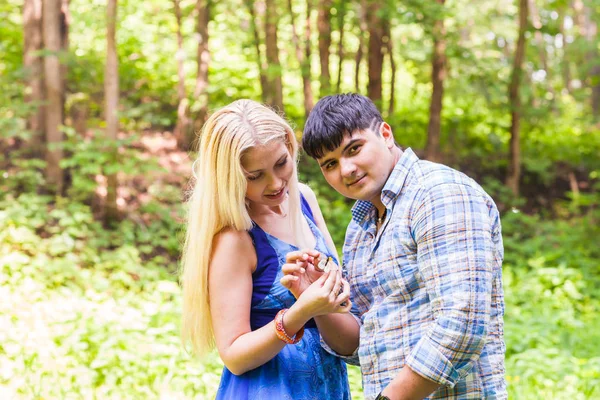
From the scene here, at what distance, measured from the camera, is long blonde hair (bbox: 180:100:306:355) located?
2080 millimetres

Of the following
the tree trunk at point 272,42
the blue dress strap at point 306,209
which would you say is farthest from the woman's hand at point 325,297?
the tree trunk at point 272,42

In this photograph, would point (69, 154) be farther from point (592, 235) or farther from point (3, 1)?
point (592, 235)

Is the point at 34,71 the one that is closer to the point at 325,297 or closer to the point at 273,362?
the point at 273,362

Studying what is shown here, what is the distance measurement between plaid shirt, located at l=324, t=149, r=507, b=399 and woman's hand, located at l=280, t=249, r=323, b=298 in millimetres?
183

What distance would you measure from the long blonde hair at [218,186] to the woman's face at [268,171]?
3 centimetres

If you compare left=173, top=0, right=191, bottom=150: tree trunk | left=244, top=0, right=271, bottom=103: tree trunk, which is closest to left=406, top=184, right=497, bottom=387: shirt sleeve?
left=244, top=0, right=271, bottom=103: tree trunk

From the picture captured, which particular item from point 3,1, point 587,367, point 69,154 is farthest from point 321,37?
point 587,367

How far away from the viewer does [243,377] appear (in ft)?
7.16

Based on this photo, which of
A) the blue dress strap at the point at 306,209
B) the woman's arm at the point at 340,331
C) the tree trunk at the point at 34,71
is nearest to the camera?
the woman's arm at the point at 340,331

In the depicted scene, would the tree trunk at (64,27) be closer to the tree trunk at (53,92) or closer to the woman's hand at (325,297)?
the tree trunk at (53,92)

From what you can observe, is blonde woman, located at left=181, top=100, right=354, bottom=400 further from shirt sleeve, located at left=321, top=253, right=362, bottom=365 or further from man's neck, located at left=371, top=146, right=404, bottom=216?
man's neck, located at left=371, top=146, right=404, bottom=216

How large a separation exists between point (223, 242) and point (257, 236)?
139 millimetres

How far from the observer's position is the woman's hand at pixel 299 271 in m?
1.96

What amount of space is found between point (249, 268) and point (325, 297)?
383mm
